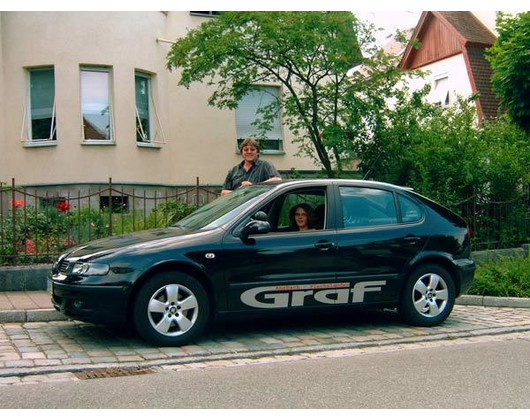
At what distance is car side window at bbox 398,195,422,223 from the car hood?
7.88ft

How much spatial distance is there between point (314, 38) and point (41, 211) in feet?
18.3

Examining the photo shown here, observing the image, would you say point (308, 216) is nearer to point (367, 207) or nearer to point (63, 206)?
point (367, 207)

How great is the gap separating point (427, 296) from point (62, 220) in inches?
219

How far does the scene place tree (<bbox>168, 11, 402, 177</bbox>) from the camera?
13078 millimetres

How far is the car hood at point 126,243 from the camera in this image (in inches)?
273

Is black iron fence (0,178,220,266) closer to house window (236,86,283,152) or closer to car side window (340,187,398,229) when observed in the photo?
car side window (340,187,398,229)

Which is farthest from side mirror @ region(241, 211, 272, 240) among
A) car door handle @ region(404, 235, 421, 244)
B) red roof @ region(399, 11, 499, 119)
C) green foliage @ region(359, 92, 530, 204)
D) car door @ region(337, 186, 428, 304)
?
red roof @ region(399, 11, 499, 119)

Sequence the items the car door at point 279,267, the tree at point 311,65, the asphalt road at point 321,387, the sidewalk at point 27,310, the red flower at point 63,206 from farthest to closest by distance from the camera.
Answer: the tree at point 311,65 → the red flower at point 63,206 → the sidewalk at point 27,310 → the car door at point 279,267 → the asphalt road at point 321,387

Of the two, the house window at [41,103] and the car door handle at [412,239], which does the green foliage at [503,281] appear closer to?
the car door handle at [412,239]

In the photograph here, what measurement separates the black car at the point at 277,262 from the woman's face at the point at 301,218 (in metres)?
0.02

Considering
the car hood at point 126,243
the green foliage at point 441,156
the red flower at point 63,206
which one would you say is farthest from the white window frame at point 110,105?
the car hood at point 126,243

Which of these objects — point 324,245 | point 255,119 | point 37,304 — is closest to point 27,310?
point 37,304

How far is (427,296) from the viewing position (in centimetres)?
804
